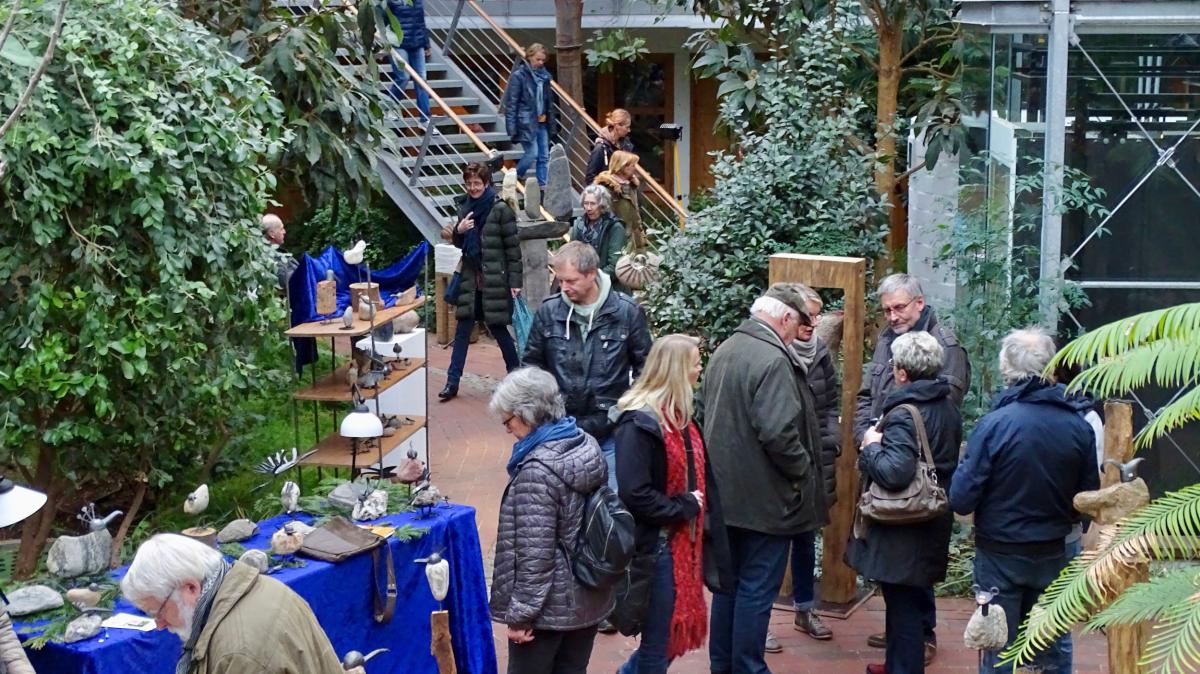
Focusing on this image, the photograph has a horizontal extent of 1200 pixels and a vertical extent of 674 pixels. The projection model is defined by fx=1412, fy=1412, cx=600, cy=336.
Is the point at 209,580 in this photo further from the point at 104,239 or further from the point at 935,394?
the point at 935,394

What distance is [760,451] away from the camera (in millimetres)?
6168

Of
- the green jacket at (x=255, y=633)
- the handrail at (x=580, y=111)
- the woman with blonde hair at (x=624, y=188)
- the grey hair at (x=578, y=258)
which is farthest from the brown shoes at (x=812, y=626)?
the handrail at (x=580, y=111)

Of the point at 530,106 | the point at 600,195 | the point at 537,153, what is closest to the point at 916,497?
the point at 600,195

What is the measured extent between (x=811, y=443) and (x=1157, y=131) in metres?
3.47

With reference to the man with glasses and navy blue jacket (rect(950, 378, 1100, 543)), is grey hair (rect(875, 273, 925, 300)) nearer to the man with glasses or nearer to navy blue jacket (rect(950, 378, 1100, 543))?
Answer: the man with glasses

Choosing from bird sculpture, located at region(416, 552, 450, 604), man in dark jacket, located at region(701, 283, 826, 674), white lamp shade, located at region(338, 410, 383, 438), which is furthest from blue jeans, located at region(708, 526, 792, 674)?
white lamp shade, located at region(338, 410, 383, 438)

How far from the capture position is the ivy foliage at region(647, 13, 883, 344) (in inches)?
347

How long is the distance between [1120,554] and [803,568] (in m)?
3.24

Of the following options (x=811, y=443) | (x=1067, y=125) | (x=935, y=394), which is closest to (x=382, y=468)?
(x=811, y=443)

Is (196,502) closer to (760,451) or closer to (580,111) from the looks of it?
(760,451)

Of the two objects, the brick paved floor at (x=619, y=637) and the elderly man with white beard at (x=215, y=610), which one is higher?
the elderly man with white beard at (x=215, y=610)

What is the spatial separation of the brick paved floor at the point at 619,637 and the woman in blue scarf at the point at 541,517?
5.53ft

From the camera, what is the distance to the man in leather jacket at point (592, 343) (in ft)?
22.7

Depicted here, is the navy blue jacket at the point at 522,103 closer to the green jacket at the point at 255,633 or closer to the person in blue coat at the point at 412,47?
the person in blue coat at the point at 412,47
